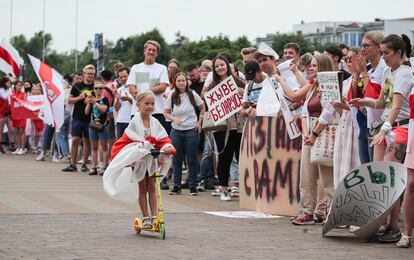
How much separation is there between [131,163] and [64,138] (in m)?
13.0

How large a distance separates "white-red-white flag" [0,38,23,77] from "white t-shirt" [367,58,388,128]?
2084cm

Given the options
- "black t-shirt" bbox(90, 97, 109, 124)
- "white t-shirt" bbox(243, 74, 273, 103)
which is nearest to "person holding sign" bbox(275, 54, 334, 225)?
"white t-shirt" bbox(243, 74, 273, 103)

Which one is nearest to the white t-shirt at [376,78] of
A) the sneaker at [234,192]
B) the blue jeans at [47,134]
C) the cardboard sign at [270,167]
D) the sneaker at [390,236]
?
the sneaker at [390,236]

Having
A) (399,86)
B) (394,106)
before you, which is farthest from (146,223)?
(399,86)

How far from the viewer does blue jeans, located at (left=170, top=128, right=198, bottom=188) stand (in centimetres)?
1603

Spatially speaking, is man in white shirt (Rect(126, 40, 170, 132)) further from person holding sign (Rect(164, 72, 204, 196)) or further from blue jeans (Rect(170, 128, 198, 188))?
blue jeans (Rect(170, 128, 198, 188))

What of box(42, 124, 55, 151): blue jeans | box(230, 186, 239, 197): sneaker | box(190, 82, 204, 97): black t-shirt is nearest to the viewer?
box(230, 186, 239, 197): sneaker

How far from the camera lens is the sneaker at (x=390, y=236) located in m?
10.5

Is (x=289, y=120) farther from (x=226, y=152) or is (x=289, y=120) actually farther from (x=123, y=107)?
(x=123, y=107)

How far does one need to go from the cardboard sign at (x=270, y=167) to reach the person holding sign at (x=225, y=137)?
3.02 ft

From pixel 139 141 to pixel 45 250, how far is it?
2.12 metres

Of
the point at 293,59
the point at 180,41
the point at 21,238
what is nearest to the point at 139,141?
the point at 21,238

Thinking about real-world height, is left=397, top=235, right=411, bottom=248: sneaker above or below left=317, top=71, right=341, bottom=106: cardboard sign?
below

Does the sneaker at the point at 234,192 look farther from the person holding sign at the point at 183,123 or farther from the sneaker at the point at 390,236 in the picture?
the sneaker at the point at 390,236
